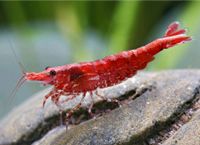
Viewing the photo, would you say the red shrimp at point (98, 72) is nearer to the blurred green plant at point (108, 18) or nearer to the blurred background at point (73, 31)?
the blurred green plant at point (108, 18)

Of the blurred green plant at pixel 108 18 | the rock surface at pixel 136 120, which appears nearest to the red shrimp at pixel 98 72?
the rock surface at pixel 136 120

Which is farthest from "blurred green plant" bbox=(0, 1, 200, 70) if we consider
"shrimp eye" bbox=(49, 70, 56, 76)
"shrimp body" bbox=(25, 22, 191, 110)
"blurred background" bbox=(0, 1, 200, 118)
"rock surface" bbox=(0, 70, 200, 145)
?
"shrimp eye" bbox=(49, 70, 56, 76)

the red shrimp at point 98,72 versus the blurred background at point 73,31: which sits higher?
the red shrimp at point 98,72

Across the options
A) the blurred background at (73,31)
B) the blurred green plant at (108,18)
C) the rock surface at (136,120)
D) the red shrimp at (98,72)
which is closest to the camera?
the rock surface at (136,120)

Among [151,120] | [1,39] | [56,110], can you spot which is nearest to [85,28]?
[1,39]

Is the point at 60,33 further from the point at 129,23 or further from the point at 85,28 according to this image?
the point at 129,23

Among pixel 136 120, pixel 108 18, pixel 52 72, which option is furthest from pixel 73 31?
pixel 136 120
